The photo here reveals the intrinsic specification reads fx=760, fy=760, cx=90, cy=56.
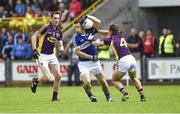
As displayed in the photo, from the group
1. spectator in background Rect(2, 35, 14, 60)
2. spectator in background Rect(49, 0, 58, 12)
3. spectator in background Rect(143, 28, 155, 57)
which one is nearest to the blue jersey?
spectator in background Rect(143, 28, 155, 57)

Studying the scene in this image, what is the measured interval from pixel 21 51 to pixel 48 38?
13.7m

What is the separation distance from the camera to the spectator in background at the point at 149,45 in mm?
33969

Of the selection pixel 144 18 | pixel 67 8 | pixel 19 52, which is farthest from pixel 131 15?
pixel 19 52

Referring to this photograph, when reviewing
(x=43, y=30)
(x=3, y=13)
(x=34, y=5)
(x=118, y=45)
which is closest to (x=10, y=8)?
(x=3, y=13)

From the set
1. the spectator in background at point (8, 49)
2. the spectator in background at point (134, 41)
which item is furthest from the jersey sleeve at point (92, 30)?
the spectator in background at point (8, 49)

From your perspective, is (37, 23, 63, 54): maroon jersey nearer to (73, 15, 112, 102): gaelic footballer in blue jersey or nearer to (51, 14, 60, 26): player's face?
(51, 14, 60, 26): player's face

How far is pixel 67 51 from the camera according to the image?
3509 cm

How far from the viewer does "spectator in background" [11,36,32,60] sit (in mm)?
35562

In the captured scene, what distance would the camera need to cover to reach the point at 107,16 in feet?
122

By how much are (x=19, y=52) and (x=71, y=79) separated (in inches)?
124

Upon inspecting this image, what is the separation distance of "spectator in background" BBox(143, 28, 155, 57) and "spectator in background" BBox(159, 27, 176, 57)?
47cm

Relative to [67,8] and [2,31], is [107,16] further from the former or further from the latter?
[2,31]

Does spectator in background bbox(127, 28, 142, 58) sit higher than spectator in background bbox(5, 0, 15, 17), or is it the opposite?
spectator in background bbox(5, 0, 15, 17)

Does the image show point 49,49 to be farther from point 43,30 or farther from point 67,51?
point 67,51
